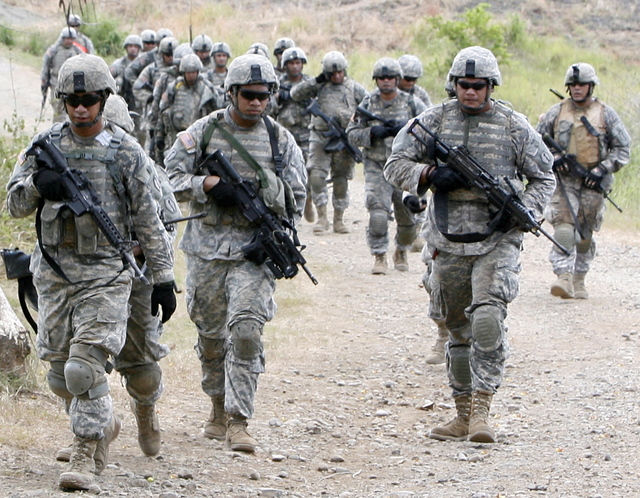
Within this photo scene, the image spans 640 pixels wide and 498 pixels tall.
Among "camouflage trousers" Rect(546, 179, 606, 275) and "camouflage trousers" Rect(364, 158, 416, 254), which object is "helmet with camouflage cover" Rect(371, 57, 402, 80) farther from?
"camouflage trousers" Rect(546, 179, 606, 275)

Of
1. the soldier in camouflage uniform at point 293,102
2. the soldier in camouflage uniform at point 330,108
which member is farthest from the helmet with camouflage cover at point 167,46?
the soldier in camouflage uniform at point 330,108

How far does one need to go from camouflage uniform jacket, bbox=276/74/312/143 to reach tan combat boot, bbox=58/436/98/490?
29.8ft

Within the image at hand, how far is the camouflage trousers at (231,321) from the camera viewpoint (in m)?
5.70

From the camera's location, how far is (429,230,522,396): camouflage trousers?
5906 mm

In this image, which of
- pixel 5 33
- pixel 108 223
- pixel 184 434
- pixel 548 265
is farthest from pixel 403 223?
pixel 5 33

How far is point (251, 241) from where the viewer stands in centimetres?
587

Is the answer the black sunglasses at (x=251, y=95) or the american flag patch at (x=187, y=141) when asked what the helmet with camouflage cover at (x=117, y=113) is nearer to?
the american flag patch at (x=187, y=141)

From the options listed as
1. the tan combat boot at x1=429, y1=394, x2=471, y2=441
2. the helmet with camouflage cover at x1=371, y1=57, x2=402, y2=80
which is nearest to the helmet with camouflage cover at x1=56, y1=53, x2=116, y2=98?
the tan combat boot at x1=429, y1=394, x2=471, y2=441

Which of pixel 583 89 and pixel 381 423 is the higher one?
pixel 583 89

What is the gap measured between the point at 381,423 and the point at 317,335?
2406 millimetres

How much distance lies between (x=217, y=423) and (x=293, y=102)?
797 centimetres

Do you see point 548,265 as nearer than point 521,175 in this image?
No

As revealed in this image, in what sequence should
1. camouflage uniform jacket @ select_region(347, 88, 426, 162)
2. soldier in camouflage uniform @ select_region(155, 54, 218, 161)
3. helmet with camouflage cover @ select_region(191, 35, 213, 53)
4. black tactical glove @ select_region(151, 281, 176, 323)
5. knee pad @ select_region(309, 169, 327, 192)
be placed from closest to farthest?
black tactical glove @ select_region(151, 281, 176, 323) < camouflage uniform jacket @ select_region(347, 88, 426, 162) < knee pad @ select_region(309, 169, 327, 192) < soldier in camouflage uniform @ select_region(155, 54, 218, 161) < helmet with camouflage cover @ select_region(191, 35, 213, 53)

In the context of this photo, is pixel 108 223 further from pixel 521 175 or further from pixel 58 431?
pixel 521 175
